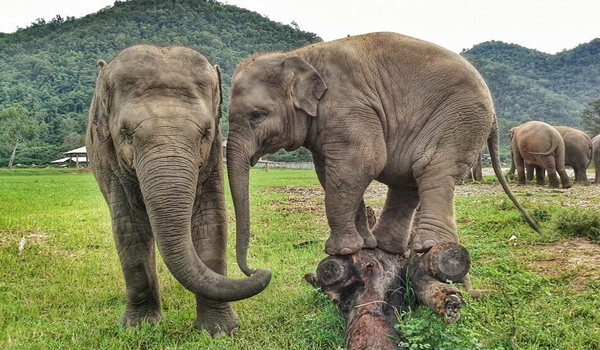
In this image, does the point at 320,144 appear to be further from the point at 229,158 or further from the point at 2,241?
the point at 2,241

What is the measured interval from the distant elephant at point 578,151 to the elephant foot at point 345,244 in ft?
60.4

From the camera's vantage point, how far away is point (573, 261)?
6176 millimetres

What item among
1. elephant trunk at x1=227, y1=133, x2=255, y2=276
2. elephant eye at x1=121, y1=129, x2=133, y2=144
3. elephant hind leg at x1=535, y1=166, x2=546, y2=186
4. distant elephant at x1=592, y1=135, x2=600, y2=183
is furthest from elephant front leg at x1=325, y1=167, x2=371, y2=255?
distant elephant at x1=592, y1=135, x2=600, y2=183

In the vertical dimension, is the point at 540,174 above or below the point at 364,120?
below

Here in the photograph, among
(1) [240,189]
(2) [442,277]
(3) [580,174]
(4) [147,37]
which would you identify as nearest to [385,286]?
(2) [442,277]

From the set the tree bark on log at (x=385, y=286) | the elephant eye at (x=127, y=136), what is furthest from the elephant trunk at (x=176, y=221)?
the tree bark on log at (x=385, y=286)

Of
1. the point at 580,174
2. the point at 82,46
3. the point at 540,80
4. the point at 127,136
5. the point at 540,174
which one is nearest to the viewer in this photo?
the point at 127,136

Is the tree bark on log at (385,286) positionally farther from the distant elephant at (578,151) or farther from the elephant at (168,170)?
the distant elephant at (578,151)

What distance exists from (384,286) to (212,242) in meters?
1.59

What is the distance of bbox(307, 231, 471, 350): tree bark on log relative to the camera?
3.64 m

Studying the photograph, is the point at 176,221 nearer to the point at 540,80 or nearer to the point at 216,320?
the point at 216,320

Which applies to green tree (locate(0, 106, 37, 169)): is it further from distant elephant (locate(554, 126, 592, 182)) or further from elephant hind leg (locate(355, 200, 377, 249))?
elephant hind leg (locate(355, 200, 377, 249))

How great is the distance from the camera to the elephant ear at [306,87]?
15.6 feet

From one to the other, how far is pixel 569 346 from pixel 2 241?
8490mm
